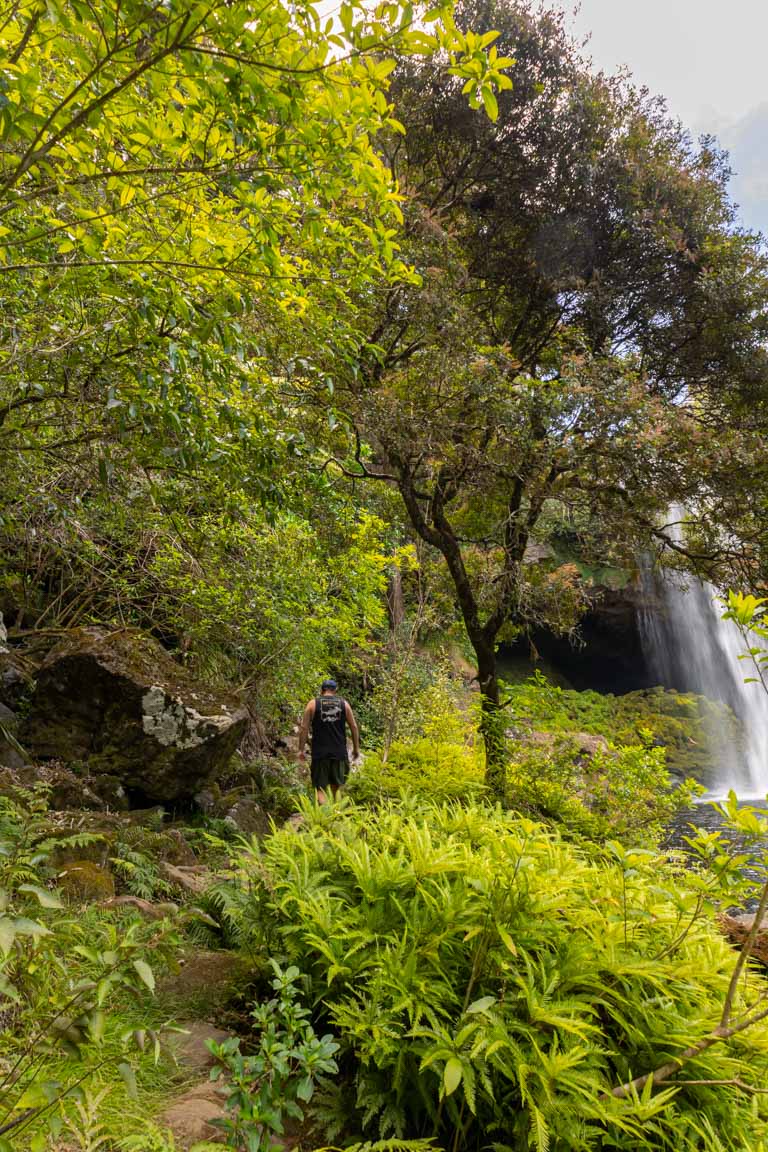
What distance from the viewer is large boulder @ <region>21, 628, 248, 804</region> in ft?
22.9

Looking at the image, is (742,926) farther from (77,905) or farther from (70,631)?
(70,631)

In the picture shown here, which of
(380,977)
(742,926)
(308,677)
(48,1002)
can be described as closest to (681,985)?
(380,977)

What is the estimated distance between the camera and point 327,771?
741 cm

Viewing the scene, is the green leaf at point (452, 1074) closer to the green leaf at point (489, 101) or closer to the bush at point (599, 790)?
the green leaf at point (489, 101)

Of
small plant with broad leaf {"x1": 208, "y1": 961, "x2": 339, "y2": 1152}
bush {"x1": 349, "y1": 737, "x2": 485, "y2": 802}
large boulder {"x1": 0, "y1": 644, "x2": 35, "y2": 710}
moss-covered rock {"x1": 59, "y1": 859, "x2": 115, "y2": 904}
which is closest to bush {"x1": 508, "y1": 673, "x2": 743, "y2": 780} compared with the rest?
A: bush {"x1": 349, "y1": 737, "x2": 485, "y2": 802}

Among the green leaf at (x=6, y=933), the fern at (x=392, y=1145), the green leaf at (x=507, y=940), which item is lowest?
the fern at (x=392, y=1145)

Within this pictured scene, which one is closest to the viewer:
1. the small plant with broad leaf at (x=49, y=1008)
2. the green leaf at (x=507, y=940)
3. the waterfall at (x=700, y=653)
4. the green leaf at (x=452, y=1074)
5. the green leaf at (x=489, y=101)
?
the small plant with broad leaf at (x=49, y=1008)

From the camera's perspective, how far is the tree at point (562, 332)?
6.43m

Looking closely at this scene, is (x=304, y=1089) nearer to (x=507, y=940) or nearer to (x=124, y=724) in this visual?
(x=507, y=940)

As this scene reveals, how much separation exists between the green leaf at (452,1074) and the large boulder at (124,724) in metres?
5.61

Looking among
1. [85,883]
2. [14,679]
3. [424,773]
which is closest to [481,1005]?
[85,883]

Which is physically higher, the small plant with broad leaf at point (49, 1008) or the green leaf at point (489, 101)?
the green leaf at point (489, 101)

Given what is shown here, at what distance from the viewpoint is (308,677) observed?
32.1 ft

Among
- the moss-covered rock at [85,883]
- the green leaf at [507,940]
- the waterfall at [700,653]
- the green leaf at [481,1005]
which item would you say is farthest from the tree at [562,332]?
the waterfall at [700,653]
